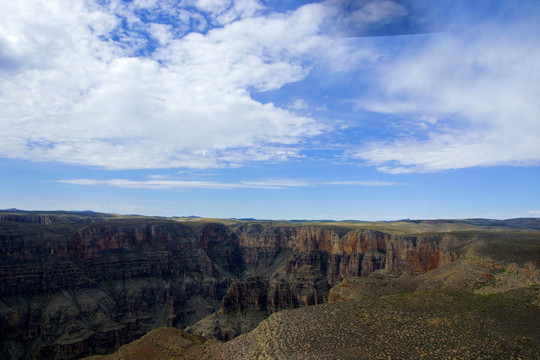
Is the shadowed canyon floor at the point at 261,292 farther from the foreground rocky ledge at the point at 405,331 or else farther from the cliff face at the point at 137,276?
the cliff face at the point at 137,276

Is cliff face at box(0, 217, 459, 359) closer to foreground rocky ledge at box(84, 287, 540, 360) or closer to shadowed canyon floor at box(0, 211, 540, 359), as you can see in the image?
shadowed canyon floor at box(0, 211, 540, 359)

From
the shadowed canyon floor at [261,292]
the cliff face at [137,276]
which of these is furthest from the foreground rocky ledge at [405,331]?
the cliff face at [137,276]

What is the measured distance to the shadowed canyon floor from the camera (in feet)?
90.5

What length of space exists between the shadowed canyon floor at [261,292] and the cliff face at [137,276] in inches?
14.9

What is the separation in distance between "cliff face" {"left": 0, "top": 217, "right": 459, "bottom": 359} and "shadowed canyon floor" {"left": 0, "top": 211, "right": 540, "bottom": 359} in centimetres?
38

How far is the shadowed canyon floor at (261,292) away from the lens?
27594mm

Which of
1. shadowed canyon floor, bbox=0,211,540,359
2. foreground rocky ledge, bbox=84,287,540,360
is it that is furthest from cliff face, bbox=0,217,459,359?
foreground rocky ledge, bbox=84,287,540,360

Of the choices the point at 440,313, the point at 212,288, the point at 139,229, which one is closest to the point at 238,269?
the point at 212,288

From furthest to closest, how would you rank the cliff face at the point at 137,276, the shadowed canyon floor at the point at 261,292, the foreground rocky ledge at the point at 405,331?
the cliff face at the point at 137,276, the shadowed canyon floor at the point at 261,292, the foreground rocky ledge at the point at 405,331

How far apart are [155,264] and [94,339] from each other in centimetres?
4399

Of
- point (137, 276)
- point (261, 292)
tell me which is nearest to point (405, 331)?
point (261, 292)

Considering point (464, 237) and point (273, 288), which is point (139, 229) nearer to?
point (273, 288)

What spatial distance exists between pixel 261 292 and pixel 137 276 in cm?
4943

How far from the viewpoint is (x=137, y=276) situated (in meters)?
122
